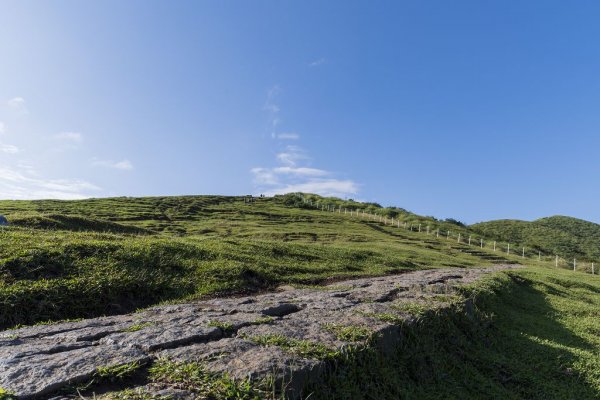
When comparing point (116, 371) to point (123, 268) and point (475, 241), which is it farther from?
point (475, 241)

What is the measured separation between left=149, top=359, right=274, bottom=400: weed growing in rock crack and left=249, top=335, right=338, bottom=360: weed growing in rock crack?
1.00 meters

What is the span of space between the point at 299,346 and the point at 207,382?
58.1 inches

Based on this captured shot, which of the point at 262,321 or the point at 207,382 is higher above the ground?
the point at 262,321

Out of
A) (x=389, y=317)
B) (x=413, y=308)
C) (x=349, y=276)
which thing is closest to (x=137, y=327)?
(x=389, y=317)

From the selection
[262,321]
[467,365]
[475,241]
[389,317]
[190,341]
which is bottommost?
[467,365]

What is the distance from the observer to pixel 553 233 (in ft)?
355

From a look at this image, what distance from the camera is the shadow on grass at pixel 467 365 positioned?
541cm

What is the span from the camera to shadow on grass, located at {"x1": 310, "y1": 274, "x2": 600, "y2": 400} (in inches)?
213

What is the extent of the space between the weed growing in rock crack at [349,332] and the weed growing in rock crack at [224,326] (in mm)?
1477

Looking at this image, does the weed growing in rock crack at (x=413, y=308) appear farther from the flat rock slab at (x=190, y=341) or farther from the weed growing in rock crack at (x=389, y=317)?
the weed growing in rock crack at (x=389, y=317)

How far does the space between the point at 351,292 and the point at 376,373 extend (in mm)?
4832

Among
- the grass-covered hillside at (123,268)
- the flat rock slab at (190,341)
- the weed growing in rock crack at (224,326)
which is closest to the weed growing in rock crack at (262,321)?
the flat rock slab at (190,341)

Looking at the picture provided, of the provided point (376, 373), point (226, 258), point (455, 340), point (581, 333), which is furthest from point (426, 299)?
point (226, 258)

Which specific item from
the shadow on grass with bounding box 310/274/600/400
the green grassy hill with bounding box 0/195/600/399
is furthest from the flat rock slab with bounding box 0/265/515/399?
the green grassy hill with bounding box 0/195/600/399
